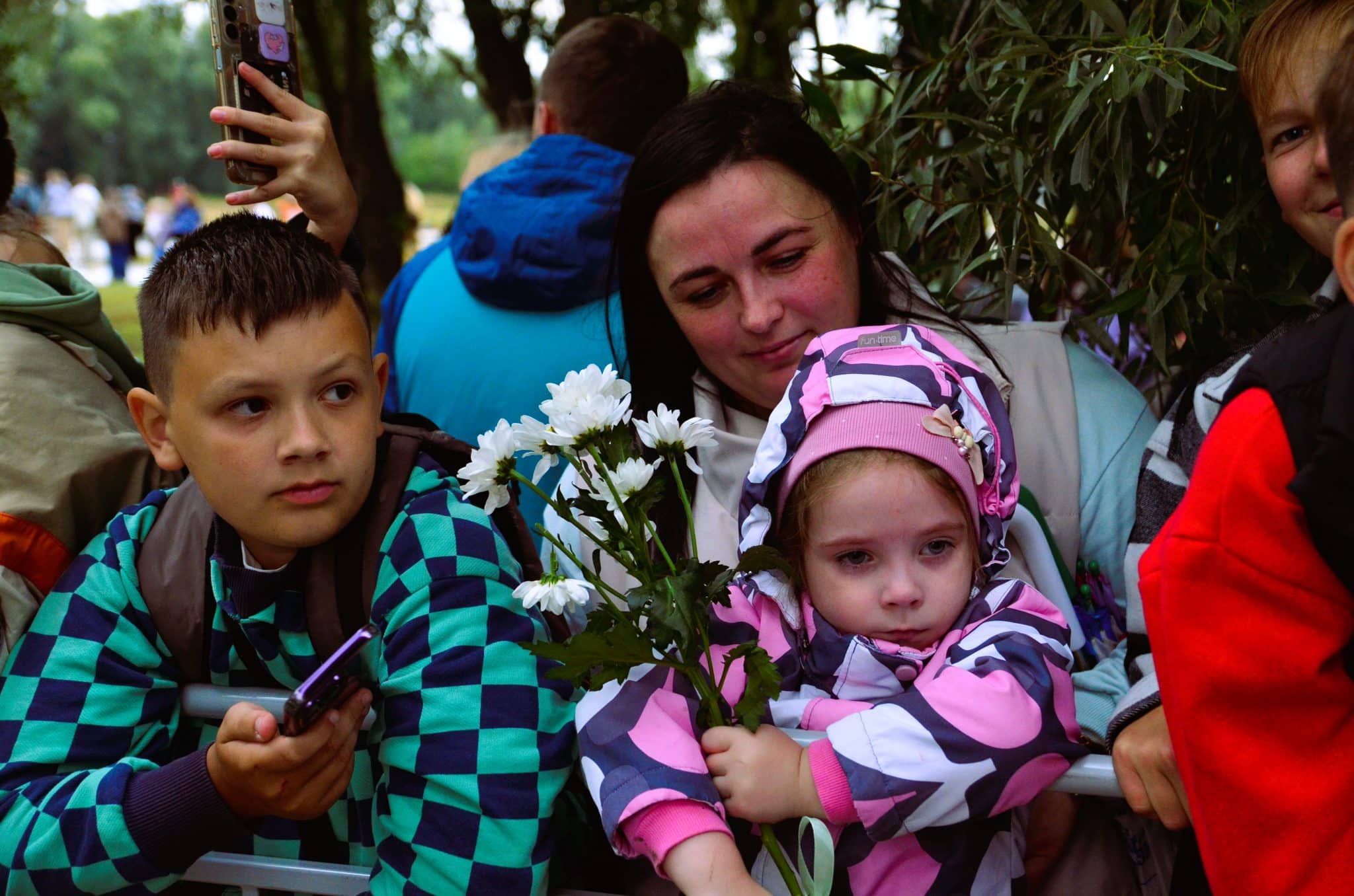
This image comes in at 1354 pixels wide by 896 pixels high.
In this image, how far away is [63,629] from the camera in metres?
→ 1.97

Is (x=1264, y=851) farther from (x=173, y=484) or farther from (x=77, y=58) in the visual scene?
(x=77, y=58)

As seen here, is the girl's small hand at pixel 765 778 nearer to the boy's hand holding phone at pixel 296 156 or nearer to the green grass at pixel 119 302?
the boy's hand holding phone at pixel 296 156

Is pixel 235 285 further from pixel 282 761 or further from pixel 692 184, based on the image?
pixel 692 184

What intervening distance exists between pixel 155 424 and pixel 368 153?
618cm

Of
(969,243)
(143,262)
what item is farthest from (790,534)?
(143,262)

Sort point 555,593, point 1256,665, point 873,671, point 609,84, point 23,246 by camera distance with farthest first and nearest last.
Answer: point 609,84, point 23,246, point 873,671, point 555,593, point 1256,665

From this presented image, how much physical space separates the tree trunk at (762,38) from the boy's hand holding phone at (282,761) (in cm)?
382

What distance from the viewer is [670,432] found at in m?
1.70

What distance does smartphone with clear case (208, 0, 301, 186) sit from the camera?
2.10m

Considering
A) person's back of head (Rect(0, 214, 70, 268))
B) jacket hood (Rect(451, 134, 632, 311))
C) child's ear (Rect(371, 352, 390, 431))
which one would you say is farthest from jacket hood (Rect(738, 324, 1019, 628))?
person's back of head (Rect(0, 214, 70, 268))

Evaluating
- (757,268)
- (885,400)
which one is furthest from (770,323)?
(885,400)

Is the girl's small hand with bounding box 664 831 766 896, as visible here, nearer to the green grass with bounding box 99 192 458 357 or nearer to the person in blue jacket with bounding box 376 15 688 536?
the green grass with bounding box 99 192 458 357

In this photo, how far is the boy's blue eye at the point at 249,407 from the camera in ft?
6.27

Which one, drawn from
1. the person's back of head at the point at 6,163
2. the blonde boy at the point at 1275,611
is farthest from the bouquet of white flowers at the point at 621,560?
the person's back of head at the point at 6,163
